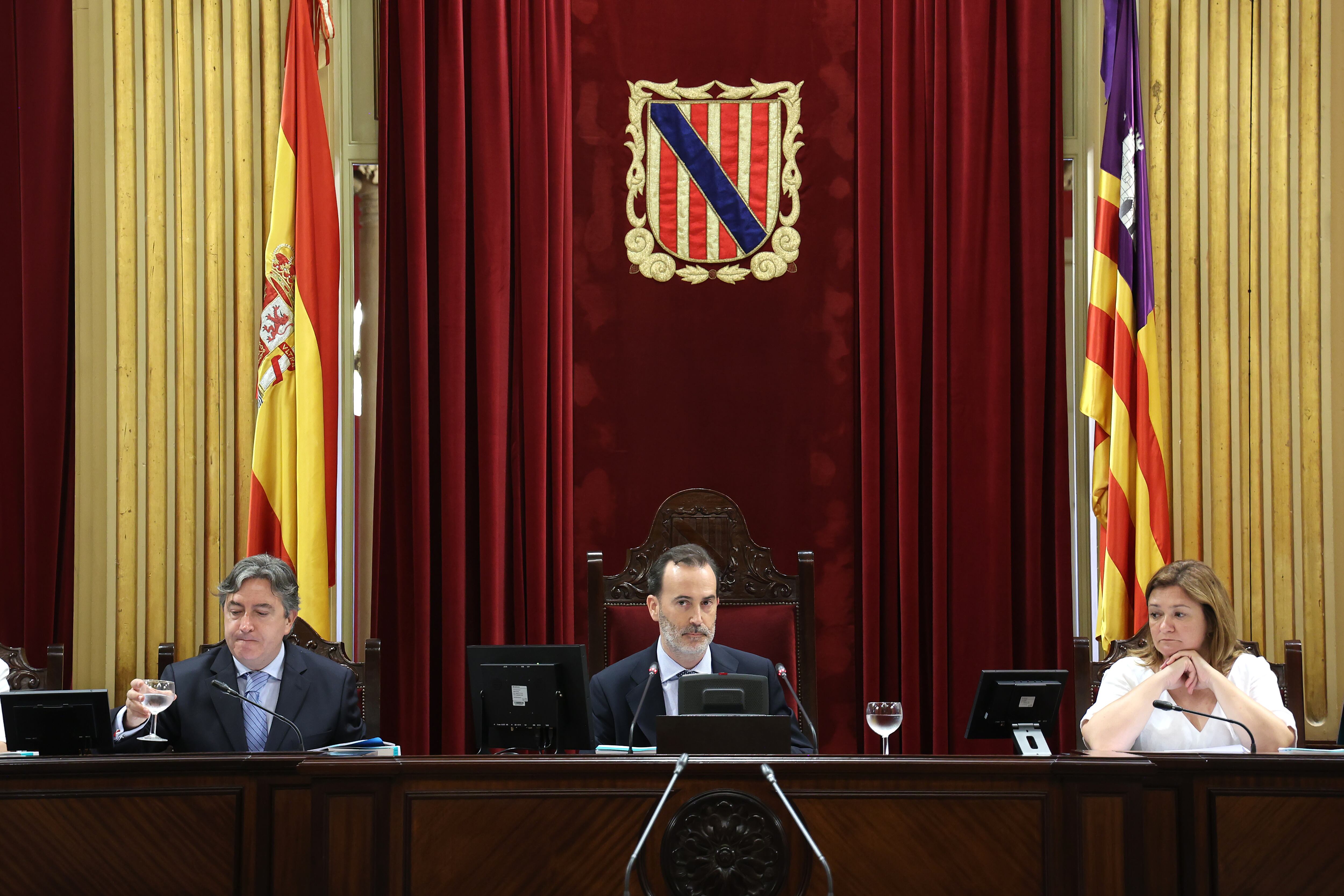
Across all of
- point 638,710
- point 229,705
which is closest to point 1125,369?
point 638,710

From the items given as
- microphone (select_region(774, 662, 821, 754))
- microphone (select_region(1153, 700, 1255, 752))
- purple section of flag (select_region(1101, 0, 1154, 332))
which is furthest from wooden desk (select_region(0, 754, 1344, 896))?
purple section of flag (select_region(1101, 0, 1154, 332))

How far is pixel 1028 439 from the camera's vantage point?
4.67m

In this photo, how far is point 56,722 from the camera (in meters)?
2.69

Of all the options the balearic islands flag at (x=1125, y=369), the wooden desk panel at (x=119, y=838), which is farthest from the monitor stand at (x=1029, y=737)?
the wooden desk panel at (x=119, y=838)

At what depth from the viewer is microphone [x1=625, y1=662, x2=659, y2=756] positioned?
2652 millimetres

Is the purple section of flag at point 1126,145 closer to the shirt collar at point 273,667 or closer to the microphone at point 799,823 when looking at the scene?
the microphone at point 799,823

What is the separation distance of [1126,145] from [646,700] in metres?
2.76

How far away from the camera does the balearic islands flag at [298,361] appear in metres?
4.50

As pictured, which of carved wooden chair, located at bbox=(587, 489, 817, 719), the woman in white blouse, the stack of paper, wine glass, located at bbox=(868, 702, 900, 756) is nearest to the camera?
the stack of paper

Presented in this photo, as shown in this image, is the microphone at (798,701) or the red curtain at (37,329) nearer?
the microphone at (798,701)

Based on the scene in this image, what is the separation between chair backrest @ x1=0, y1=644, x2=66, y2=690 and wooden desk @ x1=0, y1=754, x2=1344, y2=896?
4.74 feet

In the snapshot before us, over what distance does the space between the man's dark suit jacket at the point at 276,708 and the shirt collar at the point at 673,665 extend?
2.75ft

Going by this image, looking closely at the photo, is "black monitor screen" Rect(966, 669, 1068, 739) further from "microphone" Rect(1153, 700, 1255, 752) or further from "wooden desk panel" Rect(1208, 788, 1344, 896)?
"wooden desk panel" Rect(1208, 788, 1344, 896)

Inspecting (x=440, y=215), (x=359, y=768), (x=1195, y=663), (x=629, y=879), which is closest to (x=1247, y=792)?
(x=1195, y=663)
